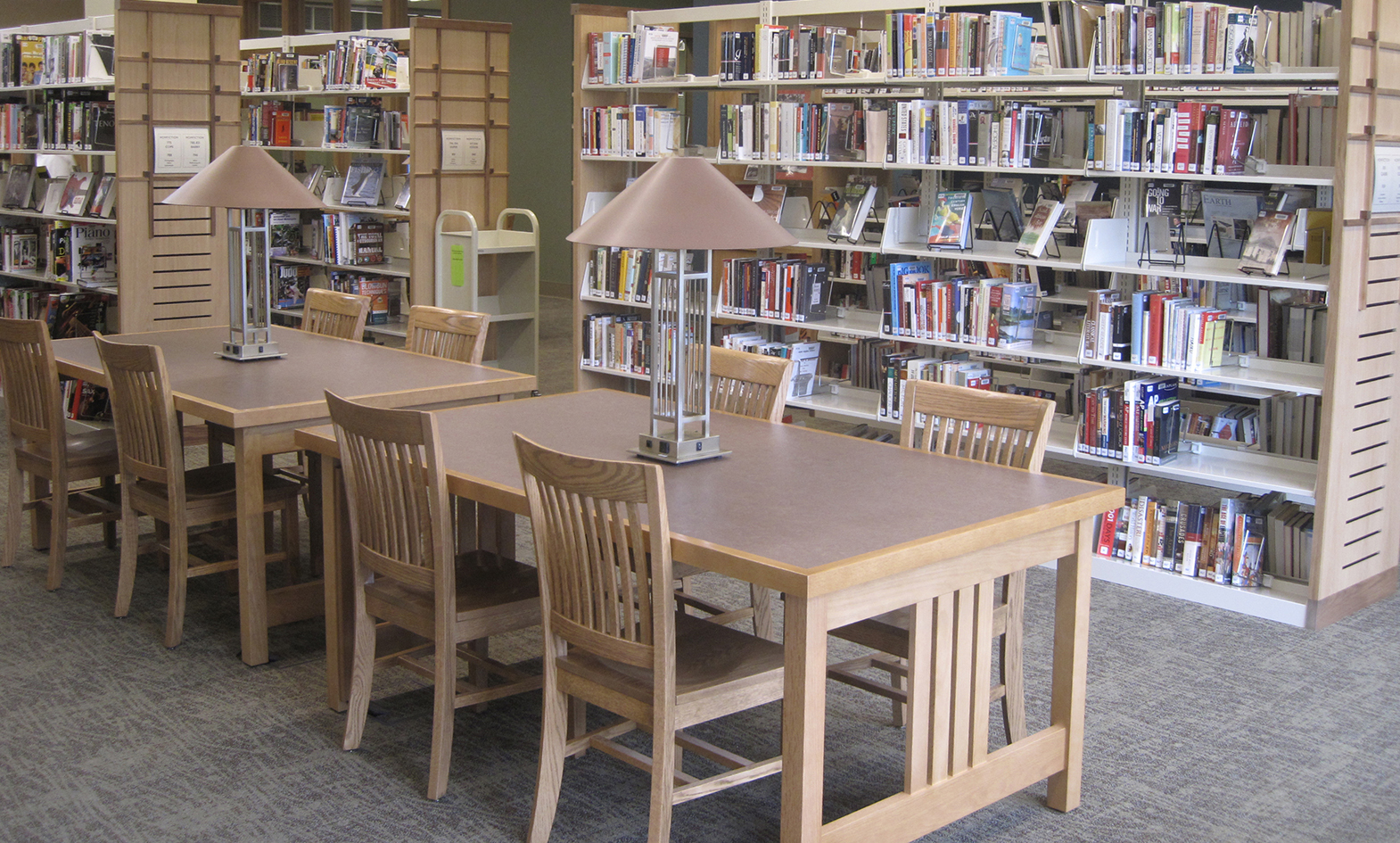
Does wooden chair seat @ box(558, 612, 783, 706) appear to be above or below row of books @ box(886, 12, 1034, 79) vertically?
below

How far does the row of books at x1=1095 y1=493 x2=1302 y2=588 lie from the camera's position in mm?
4508

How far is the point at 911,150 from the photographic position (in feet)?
17.1

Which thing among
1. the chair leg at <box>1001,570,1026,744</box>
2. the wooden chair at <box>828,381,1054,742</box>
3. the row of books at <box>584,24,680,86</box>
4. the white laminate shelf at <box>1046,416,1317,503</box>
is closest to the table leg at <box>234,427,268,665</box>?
the wooden chair at <box>828,381,1054,742</box>

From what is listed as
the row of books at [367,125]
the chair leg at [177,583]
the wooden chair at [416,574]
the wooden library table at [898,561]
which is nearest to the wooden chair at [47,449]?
the chair leg at [177,583]

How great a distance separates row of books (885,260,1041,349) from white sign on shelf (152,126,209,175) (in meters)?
3.75

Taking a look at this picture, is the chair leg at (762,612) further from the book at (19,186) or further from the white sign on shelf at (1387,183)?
the book at (19,186)

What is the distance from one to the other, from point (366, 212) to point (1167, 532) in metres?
5.74

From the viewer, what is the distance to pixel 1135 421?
4676mm

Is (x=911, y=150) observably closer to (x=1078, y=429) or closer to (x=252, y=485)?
(x=1078, y=429)

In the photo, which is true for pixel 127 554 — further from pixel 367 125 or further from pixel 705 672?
pixel 367 125

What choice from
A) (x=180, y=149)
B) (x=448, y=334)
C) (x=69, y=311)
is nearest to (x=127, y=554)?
(x=448, y=334)

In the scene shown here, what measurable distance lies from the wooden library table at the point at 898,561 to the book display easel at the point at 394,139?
462cm

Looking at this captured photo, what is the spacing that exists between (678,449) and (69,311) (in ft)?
18.8

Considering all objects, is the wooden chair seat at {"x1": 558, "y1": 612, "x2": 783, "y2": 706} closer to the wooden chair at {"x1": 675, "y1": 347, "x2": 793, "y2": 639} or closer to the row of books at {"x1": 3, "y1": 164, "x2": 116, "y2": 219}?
the wooden chair at {"x1": 675, "y1": 347, "x2": 793, "y2": 639}
